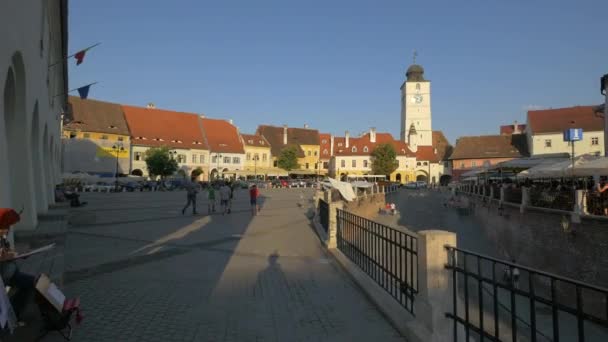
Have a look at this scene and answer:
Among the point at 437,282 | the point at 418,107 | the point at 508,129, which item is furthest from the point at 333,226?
the point at 508,129

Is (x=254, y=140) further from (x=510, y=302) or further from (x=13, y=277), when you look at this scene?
(x=510, y=302)

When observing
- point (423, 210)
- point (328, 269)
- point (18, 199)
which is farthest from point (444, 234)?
point (423, 210)

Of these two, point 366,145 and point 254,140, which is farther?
point 366,145

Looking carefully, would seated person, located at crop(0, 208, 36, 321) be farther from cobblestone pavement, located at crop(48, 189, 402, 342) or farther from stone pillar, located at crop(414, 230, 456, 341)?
stone pillar, located at crop(414, 230, 456, 341)

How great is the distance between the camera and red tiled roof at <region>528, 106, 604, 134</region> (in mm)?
66250

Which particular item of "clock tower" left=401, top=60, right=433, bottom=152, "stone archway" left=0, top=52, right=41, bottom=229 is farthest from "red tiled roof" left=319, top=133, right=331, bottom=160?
"stone archway" left=0, top=52, right=41, bottom=229

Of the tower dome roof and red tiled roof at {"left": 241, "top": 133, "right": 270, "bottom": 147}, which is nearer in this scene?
red tiled roof at {"left": 241, "top": 133, "right": 270, "bottom": 147}

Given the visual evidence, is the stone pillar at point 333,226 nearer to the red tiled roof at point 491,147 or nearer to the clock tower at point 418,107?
the red tiled roof at point 491,147

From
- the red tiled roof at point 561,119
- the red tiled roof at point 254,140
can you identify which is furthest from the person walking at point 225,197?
the red tiled roof at point 254,140

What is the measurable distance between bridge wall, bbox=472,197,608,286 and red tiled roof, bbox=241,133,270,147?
6719cm

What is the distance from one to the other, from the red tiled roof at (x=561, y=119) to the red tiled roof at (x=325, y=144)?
43071 mm

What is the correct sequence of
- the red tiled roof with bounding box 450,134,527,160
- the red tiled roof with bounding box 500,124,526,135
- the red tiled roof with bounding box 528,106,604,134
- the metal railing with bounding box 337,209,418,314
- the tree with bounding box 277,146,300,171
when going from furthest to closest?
the red tiled roof with bounding box 500,124,526,135 → the tree with bounding box 277,146,300,171 → the red tiled roof with bounding box 450,134,527,160 → the red tiled roof with bounding box 528,106,604,134 → the metal railing with bounding box 337,209,418,314

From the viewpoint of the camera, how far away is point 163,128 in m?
75.6

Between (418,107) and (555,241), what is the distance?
8973 centimetres
